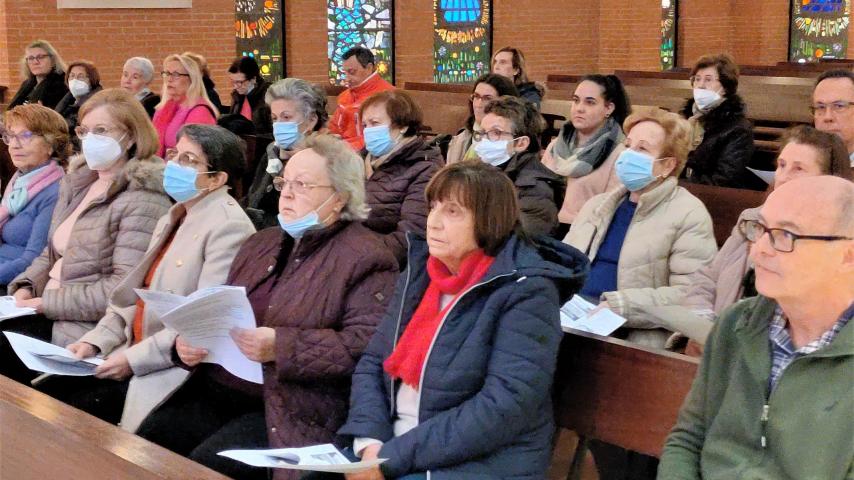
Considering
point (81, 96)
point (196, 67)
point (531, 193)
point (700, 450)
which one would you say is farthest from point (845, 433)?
point (81, 96)

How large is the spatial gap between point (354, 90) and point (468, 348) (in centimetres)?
561

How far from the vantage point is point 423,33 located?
14.1 metres

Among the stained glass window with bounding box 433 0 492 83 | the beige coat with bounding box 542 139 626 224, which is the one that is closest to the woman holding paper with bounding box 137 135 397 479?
the beige coat with bounding box 542 139 626 224

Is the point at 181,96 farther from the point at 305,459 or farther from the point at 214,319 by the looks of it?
the point at 305,459

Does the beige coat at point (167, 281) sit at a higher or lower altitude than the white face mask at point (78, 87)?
lower

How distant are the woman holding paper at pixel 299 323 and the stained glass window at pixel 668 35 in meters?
14.0

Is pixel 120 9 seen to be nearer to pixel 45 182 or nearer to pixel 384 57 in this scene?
pixel 384 57

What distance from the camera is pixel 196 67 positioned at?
324 inches

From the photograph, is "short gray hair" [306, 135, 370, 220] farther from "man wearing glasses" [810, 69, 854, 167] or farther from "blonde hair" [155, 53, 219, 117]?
"blonde hair" [155, 53, 219, 117]

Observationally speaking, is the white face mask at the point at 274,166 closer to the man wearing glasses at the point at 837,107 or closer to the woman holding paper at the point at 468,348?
the man wearing glasses at the point at 837,107

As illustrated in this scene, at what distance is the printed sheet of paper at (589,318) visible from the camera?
3.69 m

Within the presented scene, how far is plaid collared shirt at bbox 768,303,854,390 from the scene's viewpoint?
2326mm

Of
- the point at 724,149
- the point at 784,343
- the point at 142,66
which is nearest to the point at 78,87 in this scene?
the point at 142,66

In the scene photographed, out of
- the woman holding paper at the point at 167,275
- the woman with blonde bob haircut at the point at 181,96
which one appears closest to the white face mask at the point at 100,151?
the woman holding paper at the point at 167,275
